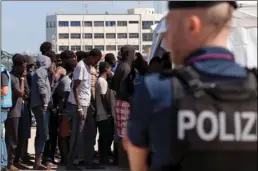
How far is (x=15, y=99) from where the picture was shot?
297 inches

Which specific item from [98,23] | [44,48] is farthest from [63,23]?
[44,48]

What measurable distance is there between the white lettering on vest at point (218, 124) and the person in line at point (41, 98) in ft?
18.8

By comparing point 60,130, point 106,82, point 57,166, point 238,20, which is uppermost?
point 238,20

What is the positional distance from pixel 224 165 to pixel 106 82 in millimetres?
6306

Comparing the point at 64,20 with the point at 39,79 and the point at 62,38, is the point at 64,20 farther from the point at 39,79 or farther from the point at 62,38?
the point at 39,79

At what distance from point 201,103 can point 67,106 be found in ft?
20.0

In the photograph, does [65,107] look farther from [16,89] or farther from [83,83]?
[16,89]

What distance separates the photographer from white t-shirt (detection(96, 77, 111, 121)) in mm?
8219

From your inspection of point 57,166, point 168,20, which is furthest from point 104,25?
point 168,20

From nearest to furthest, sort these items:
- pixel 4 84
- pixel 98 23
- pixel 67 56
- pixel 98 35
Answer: pixel 4 84
pixel 67 56
pixel 98 23
pixel 98 35

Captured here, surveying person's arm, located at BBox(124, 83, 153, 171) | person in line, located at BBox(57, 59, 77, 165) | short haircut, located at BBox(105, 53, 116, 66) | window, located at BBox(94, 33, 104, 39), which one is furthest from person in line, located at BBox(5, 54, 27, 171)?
window, located at BBox(94, 33, 104, 39)

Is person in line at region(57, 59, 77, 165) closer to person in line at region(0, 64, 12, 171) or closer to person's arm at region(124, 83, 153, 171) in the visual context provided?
person in line at region(0, 64, 12, 171)

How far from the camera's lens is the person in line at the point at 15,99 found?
7508 mm

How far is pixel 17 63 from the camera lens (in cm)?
755
